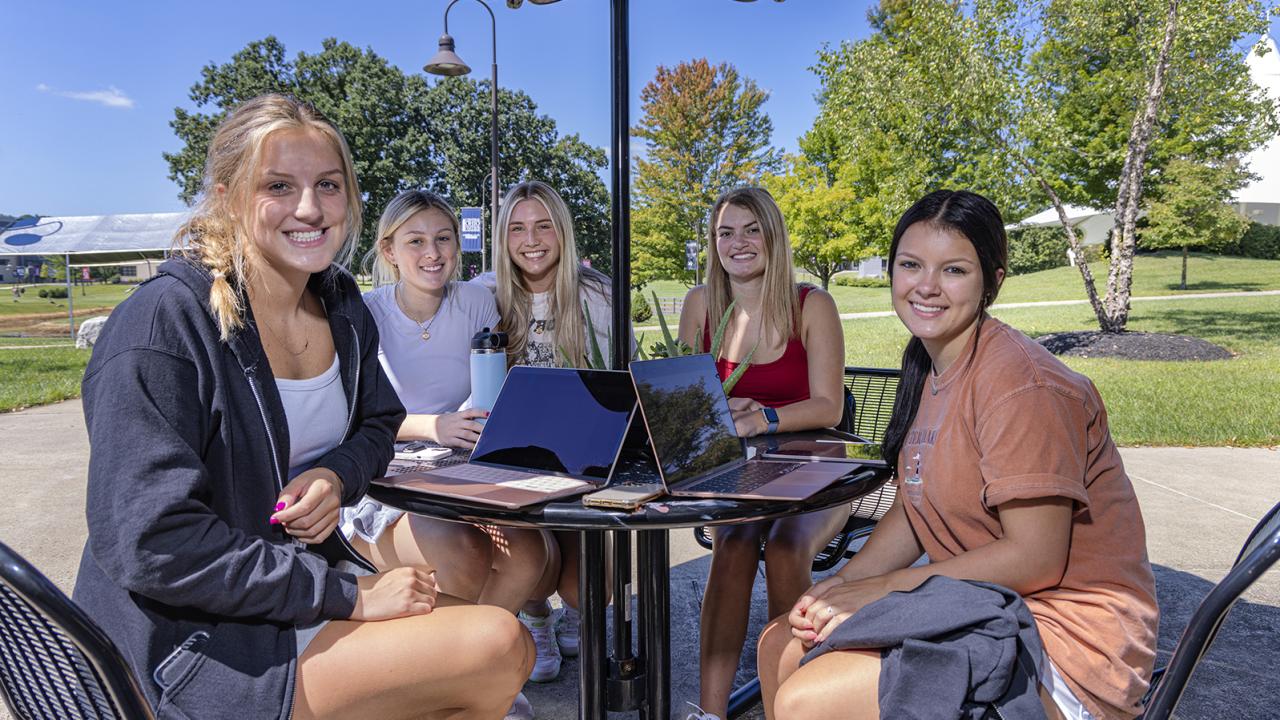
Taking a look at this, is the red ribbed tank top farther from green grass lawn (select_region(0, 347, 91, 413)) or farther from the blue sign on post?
the blue sign on post

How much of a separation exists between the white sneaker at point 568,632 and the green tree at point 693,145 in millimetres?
27338

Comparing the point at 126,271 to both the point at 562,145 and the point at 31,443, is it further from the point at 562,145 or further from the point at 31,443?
the point at 31,443

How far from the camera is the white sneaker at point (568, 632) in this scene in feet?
10.3

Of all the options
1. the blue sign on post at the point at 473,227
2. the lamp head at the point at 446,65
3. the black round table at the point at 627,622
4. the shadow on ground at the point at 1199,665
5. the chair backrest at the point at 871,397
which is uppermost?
the lamp head at the point at 446,65

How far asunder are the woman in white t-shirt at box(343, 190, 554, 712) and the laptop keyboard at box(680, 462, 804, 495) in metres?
0.80

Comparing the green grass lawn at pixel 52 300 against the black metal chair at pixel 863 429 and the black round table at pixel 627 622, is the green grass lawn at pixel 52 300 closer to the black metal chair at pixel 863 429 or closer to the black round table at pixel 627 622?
the black metal chair at pixel 863 429

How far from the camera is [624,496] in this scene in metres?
1.78

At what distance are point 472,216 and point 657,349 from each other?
48.3ft

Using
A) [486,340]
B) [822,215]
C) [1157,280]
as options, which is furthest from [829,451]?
[1157,280]

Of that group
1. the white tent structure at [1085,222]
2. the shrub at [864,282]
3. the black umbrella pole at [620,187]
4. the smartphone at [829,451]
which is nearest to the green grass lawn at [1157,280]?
the white tent structure at [1085,222]

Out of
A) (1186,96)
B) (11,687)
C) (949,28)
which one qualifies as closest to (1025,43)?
(949,28)

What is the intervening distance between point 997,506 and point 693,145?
35.2 metres

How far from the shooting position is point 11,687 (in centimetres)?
133

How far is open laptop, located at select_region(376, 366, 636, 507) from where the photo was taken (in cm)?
202
